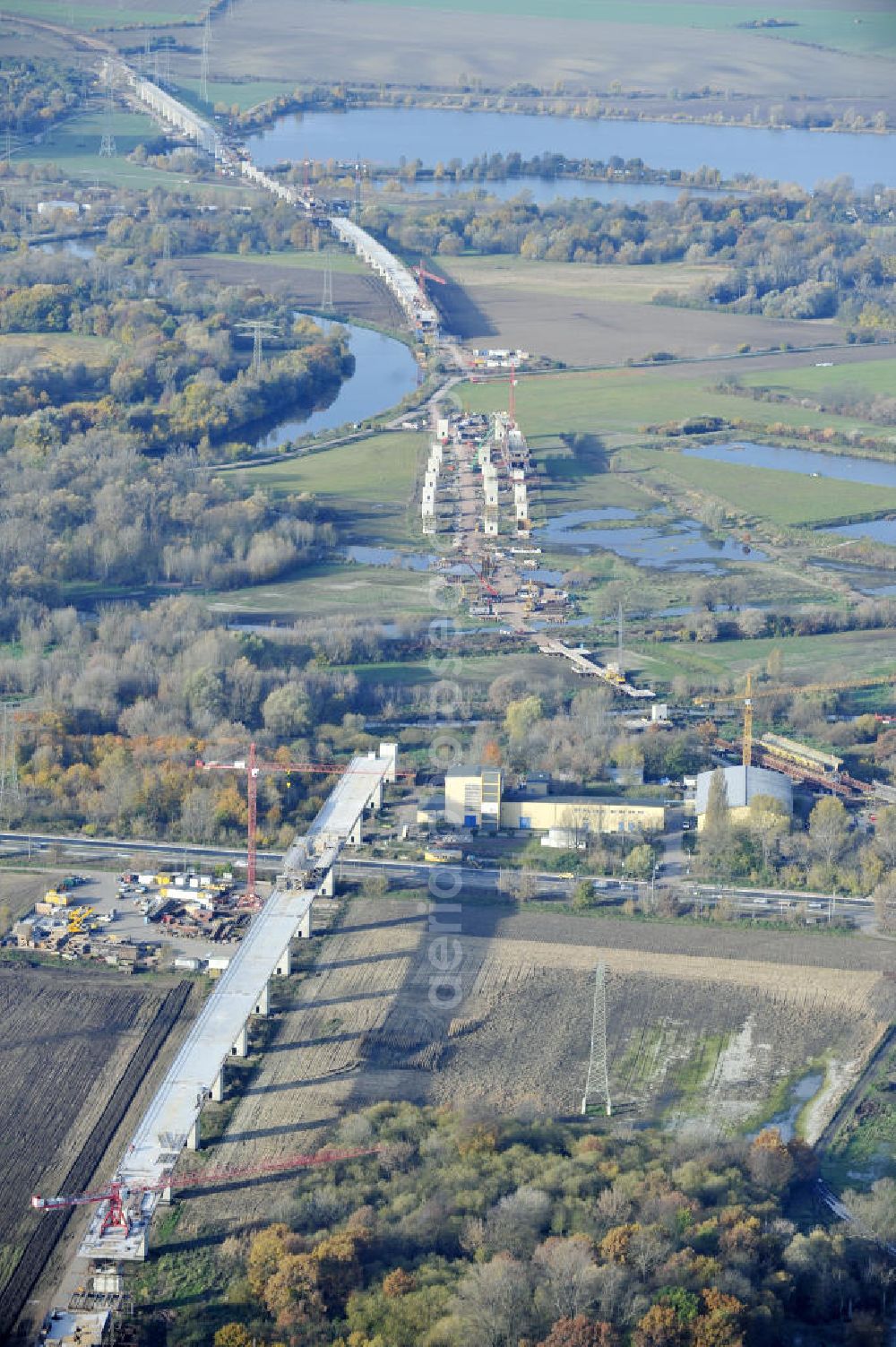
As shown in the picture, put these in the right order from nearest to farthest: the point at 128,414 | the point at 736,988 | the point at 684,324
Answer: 1. the point at 736,988
2. the point at 128,414
3. the point at 684,324

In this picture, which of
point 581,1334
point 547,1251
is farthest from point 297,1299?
point 581,1334

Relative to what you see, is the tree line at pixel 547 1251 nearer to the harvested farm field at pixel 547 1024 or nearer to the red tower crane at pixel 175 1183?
the red tower crane at pixel 175 1183

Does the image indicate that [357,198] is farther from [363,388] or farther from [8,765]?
[8,765]

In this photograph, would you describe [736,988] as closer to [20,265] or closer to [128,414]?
[128,414]

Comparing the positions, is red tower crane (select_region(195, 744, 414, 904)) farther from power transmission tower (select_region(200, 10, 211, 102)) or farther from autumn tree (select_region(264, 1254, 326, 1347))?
power transmission tower (select_region(200, 10, 211, 102))

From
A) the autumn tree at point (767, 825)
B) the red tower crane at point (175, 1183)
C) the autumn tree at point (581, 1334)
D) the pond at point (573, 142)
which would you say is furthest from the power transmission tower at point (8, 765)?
the pond at point (573, 142)

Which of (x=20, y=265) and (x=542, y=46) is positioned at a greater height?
(x=542, y=46)

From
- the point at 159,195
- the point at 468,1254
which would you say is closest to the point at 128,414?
the point at 159,195
